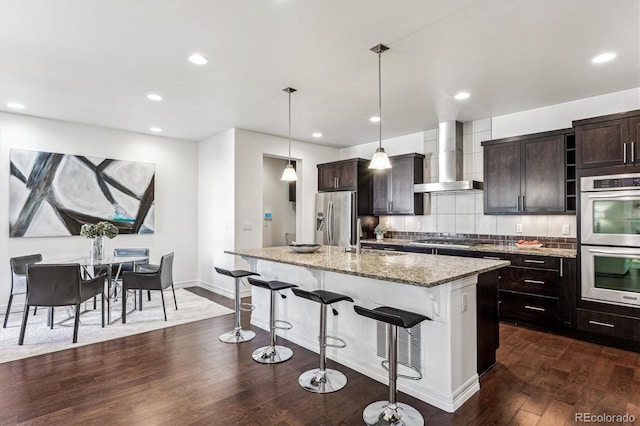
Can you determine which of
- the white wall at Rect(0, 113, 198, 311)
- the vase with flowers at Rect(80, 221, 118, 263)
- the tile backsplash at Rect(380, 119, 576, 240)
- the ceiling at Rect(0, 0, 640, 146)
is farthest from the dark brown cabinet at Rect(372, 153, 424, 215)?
the vase with flowers at Rect(80, 221, 118, 263)

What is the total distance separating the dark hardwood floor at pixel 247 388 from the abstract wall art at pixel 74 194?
2534mm

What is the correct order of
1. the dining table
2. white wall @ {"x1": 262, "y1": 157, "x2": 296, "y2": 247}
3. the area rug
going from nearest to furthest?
the area rug, the dining table, white wall @ {"x1": 262, "y1": 157, "x2": 296, "y2": 247}

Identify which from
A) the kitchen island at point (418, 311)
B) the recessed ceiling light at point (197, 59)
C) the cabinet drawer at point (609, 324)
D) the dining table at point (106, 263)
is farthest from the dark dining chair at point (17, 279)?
the cabinet drawer at point (609, 324)

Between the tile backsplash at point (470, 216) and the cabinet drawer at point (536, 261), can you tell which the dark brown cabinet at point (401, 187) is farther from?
the cabinet drawer at point (536, 261)

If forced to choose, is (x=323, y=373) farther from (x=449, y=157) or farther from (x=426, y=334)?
(x=449, y=157)

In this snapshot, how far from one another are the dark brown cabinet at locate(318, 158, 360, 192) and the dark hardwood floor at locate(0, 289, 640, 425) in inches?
132

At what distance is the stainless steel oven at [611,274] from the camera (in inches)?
132

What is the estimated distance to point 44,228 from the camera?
4945 mm

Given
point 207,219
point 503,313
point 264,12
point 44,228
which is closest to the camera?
point 264,12

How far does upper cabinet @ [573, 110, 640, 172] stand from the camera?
338cm

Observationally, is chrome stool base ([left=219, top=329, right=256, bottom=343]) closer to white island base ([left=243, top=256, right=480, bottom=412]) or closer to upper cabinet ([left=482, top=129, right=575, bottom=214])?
white island base ([left=243, top=256, right=480, bottom=412])

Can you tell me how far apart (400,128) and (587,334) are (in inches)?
143

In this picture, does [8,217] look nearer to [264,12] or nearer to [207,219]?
[207,219]

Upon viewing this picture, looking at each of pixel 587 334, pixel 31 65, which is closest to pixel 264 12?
pixel 31 65
